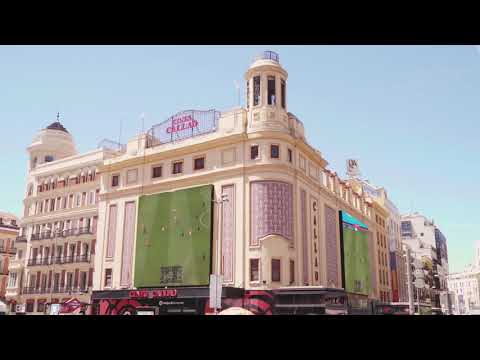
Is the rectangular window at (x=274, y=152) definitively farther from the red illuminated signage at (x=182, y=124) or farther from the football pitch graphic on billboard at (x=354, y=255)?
the football pitch graphic on billboard at (x=354, y=255)

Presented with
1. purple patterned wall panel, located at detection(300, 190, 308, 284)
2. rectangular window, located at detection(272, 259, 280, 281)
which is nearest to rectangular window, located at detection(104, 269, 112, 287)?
rectangular window, located at detection(272, 259, 280, 281)

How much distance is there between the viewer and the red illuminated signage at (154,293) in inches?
1638

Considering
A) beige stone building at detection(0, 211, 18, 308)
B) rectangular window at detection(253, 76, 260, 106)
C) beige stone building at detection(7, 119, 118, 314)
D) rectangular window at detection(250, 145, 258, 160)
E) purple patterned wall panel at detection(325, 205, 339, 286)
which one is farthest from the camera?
beige stone building at detection(0, 211, 18, 308)

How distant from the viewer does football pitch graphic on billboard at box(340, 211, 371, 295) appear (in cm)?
5350

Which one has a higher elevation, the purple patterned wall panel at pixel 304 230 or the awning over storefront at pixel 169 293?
the purple patterned wall panel at pixel 304 230

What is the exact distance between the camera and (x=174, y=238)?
4453 cm

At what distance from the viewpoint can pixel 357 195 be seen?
65.0 metres

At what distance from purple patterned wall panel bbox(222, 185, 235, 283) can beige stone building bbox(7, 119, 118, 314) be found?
60.1 feet

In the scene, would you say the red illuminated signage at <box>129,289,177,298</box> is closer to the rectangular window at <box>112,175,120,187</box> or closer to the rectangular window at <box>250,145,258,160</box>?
the rectangular window at <box>112,175,120,187</box>

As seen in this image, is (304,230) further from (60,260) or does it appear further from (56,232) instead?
(56,232)

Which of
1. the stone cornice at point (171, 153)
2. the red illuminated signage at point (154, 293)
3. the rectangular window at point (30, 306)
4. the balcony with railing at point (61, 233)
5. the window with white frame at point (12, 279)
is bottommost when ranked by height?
the rectangular window at point (30, 306)

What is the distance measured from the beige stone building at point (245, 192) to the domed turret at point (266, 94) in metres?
0.09

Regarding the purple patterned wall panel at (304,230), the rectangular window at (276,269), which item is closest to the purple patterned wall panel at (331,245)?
the purple patterned wall panel at (304,230)
